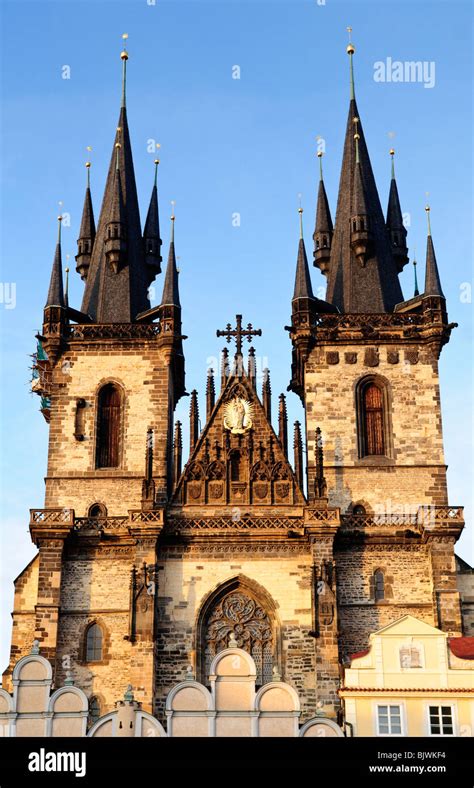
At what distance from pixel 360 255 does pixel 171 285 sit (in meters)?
5.97

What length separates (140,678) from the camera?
37.0m

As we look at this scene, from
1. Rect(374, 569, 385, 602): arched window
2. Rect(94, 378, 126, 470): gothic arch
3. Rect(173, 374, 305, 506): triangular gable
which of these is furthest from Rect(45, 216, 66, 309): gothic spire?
Rect(374, 569, 385, 602): arched window

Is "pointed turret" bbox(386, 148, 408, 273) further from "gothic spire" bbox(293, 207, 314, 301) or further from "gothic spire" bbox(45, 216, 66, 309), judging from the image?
"gothic spire" bbox(45, 216, 66, 309)

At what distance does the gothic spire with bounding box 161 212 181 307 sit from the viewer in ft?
143

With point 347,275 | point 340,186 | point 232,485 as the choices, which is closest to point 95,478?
point 232,485

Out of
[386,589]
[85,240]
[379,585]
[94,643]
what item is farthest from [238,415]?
[85,240]

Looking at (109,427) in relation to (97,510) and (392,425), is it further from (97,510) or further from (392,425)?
(392,425)

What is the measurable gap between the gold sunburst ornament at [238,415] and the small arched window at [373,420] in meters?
3.29

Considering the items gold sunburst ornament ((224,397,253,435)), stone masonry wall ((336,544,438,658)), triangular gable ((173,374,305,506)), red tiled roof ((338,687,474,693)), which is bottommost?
red tiled roof ((338,687,474,693))

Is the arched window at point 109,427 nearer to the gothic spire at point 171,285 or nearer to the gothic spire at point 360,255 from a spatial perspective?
the gothic spire at point 171,285

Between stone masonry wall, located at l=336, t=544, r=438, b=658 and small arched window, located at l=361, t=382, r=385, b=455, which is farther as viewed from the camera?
small arched window, located at l=361, t=382, r=385, b=455

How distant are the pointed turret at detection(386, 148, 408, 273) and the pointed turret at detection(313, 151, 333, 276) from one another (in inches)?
77.2

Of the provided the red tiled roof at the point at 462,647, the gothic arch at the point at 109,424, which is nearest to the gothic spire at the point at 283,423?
the gothic arch at the point at 109,424
